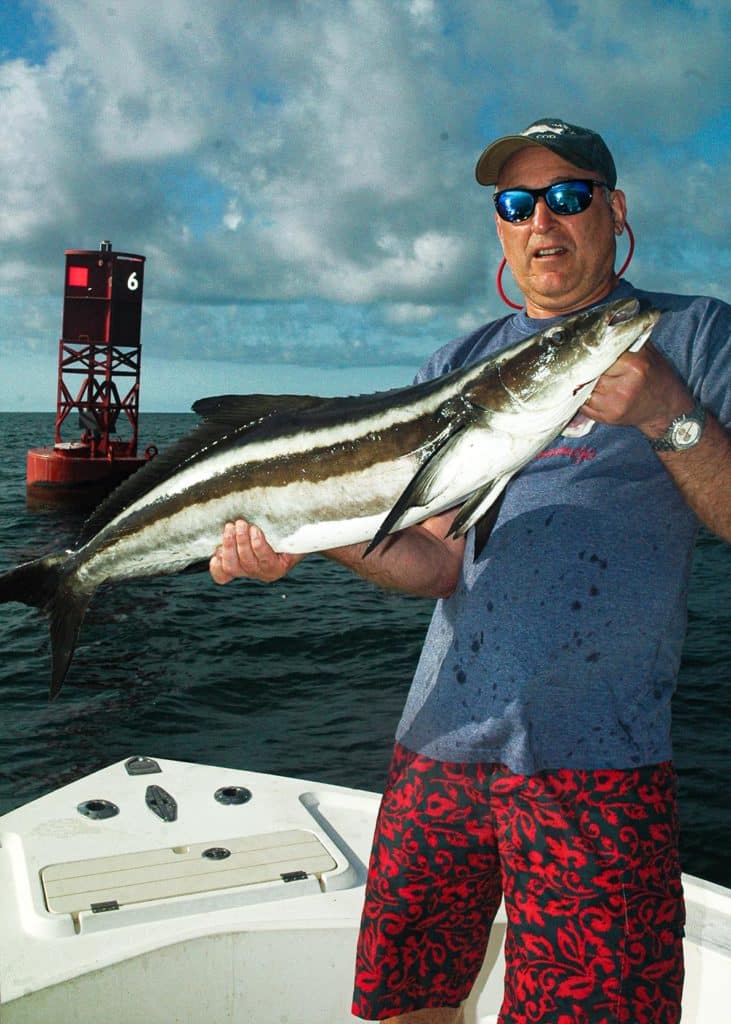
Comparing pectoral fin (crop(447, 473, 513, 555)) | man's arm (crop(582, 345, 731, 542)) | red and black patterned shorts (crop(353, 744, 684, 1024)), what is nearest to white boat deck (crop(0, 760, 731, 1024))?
red and black patterned shorts (crop(353, 744, 684, 1024))

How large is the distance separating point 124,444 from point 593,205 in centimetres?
3973

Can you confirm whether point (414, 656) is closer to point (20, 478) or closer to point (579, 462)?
point (579, 462)

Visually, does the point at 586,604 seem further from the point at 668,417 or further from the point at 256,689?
the point at 256,689

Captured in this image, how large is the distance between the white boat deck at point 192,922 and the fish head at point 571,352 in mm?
2573

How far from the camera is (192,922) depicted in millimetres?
4098

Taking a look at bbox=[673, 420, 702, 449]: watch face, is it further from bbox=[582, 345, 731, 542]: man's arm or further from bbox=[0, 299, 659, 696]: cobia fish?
bbox=[0, 299, 659, 696]: cobia fish

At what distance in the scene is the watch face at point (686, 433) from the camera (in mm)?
2762

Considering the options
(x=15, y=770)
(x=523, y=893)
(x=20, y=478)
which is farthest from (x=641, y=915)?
(x=20, y=478)

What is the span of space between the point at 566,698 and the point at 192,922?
2152 millimetres

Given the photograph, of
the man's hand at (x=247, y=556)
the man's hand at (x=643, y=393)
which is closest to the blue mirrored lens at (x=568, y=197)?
the man's hand at (x=643, y=393)

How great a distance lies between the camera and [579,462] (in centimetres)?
314

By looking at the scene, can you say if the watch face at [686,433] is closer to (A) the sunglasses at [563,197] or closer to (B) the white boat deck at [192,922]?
(A) the sunglasses at [563,197]

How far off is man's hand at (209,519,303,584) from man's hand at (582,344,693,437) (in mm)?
1362

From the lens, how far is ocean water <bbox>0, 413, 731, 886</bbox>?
35.6 ft
